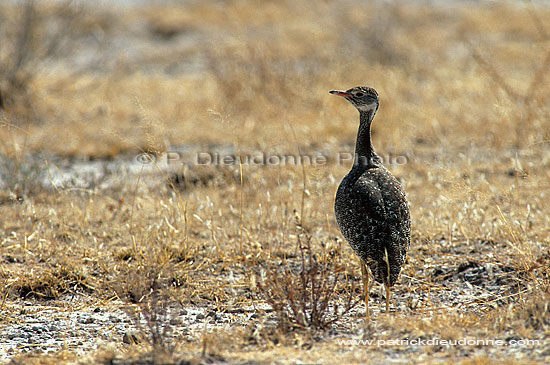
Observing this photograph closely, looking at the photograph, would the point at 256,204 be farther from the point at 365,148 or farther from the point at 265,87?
the point at 265,87

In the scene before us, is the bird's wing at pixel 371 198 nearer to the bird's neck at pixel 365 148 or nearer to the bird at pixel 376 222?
the bird at pixel 376 222

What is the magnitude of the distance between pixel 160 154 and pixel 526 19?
15.7m

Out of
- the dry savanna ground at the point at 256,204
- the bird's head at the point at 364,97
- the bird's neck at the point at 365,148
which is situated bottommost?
the dry savanna ground at the point at 256,204

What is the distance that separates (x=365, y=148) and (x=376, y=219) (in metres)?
0.81

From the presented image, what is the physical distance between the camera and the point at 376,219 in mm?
4434

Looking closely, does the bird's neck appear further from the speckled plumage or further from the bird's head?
the speckled plumage

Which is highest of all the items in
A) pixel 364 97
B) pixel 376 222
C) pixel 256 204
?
pixel 364 97

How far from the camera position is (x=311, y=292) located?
4.57 meters

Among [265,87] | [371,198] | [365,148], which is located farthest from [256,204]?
[265,87]

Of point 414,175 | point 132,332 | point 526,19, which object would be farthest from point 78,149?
point 526,19

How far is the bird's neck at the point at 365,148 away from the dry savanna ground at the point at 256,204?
1.25 feet

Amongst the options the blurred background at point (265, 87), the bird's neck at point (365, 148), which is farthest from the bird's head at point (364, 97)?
the blurred background at point (265, 87)

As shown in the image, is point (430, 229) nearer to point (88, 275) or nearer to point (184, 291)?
point (184, 291)

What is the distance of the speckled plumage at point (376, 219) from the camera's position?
172 inches
